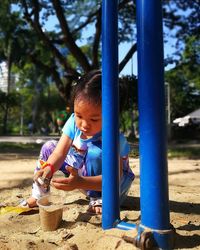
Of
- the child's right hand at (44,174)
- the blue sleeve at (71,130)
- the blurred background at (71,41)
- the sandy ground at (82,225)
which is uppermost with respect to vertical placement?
the blurred background at (71,41)

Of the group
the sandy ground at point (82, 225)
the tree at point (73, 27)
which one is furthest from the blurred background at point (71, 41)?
the sandy ground at point (82, 225)

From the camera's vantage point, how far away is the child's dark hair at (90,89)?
2.28 m

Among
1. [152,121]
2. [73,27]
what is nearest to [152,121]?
[152,121]

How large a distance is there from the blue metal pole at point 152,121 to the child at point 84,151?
50 cm

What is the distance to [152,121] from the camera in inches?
65.1

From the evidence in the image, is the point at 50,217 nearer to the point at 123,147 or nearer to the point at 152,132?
the point at 123,147

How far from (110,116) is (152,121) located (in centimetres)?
31

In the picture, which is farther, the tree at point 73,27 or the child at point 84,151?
the tree at point 73,27

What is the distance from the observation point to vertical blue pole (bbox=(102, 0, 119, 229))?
1895 mm

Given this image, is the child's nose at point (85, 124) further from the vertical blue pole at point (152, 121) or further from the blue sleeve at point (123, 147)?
the vertical blue pole at point (152, 121)

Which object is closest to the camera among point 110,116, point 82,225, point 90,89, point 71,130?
point 110,116

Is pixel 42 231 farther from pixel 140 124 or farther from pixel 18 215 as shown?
pixel 140 124

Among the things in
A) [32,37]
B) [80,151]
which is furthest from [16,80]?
[80,151]

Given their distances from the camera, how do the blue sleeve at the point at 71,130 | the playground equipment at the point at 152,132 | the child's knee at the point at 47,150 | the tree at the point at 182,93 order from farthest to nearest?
the tree at the point at 182,93 → the child's knee at the point at 47,150 → the blue sleeve at the point at 71,130 → the playground equipment at the point at 152,132
